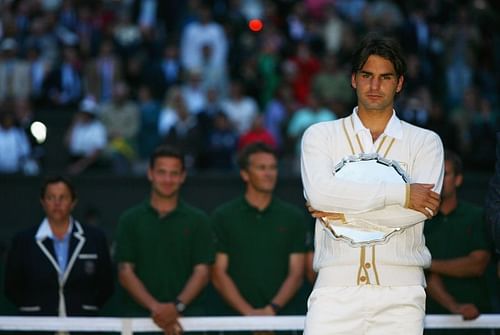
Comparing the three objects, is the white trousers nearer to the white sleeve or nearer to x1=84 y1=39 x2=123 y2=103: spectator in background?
the white sleeve

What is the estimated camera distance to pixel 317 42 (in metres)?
19.0

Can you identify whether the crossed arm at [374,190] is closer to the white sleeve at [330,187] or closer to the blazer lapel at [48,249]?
the white sleeve at [330,187]

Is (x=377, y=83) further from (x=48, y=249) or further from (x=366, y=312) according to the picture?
(x=48, y=249)

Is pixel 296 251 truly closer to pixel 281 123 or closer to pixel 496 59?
pixel 281 123

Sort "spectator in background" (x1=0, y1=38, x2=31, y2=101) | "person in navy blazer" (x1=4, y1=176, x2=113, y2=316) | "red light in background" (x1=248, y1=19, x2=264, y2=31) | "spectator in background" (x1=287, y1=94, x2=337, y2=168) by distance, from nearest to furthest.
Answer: "person in navy blazer" (x1=4, y1=176, x2=113, y2=316)
"spectator in background" (x1=287, y1=94, x2=337, y2=168)
"spectator in background" (x1=0, y1=38, x2=31, y2=101)
"red light in background" (x1=248, y1=19, x2=264, y2=31)

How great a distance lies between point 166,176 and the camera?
328 inches

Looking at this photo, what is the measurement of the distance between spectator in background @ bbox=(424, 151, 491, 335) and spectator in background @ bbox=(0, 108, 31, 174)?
→ 866 centimetres

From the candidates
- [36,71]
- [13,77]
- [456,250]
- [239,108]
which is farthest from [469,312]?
[36,71]

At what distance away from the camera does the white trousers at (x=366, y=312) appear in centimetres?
539

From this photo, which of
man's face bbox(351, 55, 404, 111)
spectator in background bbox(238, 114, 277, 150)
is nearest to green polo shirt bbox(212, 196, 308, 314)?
man's face bbox(351, 55, 404, 111)

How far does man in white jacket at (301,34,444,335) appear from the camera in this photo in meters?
5.40

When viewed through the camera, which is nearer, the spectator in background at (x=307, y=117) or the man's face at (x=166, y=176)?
the man's face at (x=166, y=176)

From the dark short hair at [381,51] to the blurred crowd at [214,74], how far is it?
26.5 ft

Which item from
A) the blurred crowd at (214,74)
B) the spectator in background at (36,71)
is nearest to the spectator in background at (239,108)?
the blurred crowd at (214,74)
